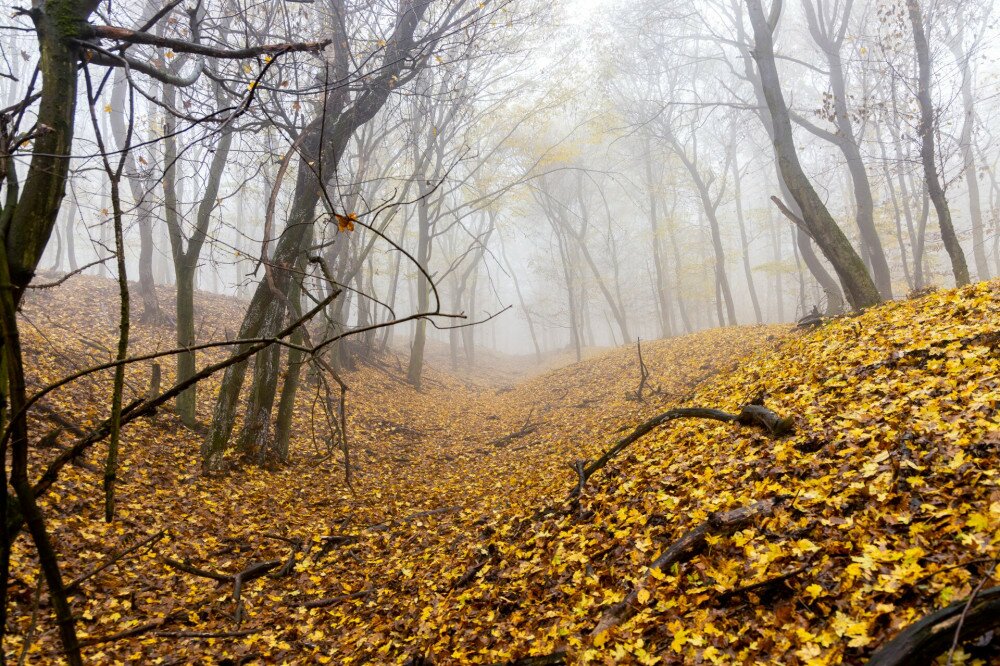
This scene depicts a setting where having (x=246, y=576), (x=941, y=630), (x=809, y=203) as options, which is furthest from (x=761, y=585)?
(x=809, y=203)

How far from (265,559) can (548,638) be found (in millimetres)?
3428

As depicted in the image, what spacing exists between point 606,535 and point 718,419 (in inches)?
81.1

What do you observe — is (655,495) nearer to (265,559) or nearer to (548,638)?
(548,638)

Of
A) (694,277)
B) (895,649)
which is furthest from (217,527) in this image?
(694,277)

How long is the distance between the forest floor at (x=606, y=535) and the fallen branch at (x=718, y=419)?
0.10 metres

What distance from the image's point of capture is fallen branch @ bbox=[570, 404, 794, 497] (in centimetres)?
438

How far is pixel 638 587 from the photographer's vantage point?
3.19 meters

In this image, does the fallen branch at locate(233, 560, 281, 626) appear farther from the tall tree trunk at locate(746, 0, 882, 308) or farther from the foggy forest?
the tall tree trunk at locate(746, 0, 882, 308)

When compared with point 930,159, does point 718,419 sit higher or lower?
lower

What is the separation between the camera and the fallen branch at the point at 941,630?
1964mm

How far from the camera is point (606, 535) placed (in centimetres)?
403

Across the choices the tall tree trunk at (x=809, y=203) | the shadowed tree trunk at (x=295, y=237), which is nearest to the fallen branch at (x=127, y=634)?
the shadowed tree trunk at (x=295, y=237)

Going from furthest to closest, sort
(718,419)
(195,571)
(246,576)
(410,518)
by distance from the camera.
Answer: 1. (410,518)
2. (718,419)
3. (246,576)
4. (195,571)

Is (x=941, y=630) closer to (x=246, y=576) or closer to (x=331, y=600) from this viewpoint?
(x=331, y=600)
